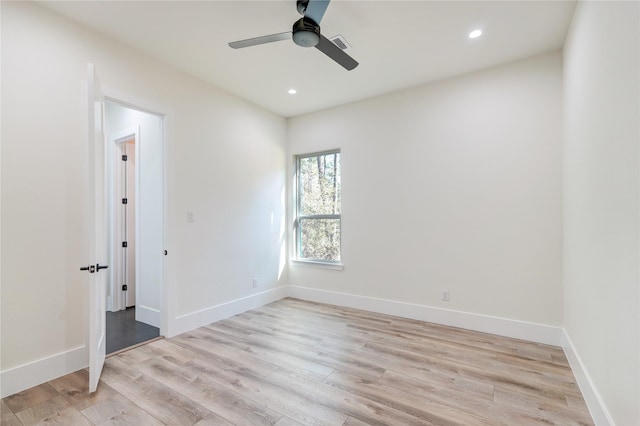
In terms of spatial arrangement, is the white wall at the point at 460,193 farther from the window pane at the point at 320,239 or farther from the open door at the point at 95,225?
the open door at the point at 95,225

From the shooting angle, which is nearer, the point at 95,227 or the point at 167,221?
the point at 95,227

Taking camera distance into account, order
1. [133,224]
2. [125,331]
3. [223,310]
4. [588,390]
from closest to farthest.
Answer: [588,390] → [125,331] → [223,310] → [133,224]

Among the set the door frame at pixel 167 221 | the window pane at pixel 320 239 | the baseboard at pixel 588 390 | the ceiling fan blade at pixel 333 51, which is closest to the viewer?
the baseboard at pixel 588 390

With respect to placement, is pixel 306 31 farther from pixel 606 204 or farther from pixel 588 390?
pixel 588 390

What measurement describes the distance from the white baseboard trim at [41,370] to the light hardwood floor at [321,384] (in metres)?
0.07

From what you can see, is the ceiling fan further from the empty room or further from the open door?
the open door

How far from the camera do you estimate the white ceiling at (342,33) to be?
2281 mm

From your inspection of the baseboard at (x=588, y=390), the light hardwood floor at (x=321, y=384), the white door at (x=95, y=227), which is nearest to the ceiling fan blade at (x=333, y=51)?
the white door at (x=95, y=227)

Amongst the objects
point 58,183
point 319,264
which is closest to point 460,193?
point 319,264

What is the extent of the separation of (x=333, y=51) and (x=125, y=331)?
12.0 feet

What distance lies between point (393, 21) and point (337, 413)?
2.99 m

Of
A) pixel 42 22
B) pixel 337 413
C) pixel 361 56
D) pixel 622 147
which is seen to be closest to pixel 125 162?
pixel 42 22

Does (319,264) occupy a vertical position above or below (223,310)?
above

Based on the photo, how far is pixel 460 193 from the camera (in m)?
3.39
